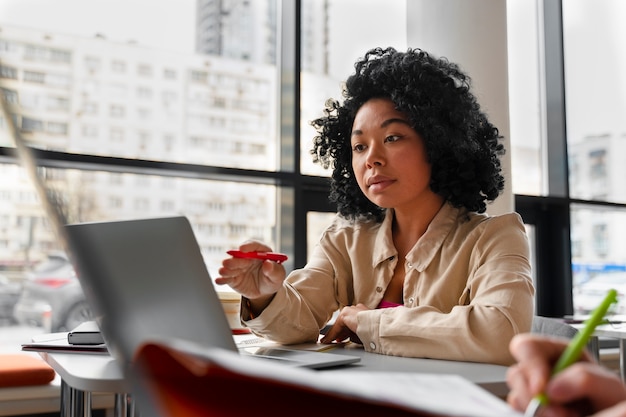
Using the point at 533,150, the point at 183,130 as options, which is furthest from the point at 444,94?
the point at 533,150

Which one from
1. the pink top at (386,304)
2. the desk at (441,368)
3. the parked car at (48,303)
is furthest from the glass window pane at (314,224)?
the desk at (441,368)

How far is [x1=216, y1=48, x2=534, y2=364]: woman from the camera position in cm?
133

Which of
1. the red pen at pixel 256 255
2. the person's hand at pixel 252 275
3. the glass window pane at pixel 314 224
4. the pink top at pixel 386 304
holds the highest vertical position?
the glass window pane at pixel 314 224

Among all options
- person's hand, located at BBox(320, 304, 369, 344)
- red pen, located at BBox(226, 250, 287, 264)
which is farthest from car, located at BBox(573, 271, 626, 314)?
red pen, located at BBox(226, 250, 287, 264)

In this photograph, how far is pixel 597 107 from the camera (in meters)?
4.49

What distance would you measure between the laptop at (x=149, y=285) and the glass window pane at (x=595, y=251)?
11.7ft

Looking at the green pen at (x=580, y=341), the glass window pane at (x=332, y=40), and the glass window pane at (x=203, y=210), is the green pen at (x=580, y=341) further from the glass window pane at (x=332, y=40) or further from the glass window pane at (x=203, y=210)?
the glass window pane at (x=332, y=40)

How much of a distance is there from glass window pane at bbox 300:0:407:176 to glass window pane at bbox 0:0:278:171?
170mm

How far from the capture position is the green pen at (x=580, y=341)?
1.61 ft

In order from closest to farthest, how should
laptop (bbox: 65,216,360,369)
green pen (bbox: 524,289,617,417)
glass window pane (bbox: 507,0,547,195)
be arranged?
green pen (bbox: 524,289,617,417) → laptop (bbox: 65,216,360,369) → glass window pane (bbox: 507,0,547,195)

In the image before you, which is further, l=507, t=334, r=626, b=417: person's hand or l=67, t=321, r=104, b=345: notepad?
l=67, t=321, r=104, b=345: notepad

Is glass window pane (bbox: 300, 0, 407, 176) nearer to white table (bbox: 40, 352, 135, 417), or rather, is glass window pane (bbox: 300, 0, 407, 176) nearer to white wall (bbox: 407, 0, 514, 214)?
white wall (bbox: 407, 0, 514, 214)

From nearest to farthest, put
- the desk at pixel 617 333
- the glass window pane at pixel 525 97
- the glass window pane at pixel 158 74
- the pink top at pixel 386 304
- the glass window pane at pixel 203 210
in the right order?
the pink top at pixel 386 304 < the desk at pixel 617 333 < the glass window pane at pixel 203 210 < the glass window pane at pixel 158 74 < the glass window pane at pixel 525 97

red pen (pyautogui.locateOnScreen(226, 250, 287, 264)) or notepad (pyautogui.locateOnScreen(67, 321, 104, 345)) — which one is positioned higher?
red pen (pyautogui.locateOnScreen(226, 250, 287, 264))
